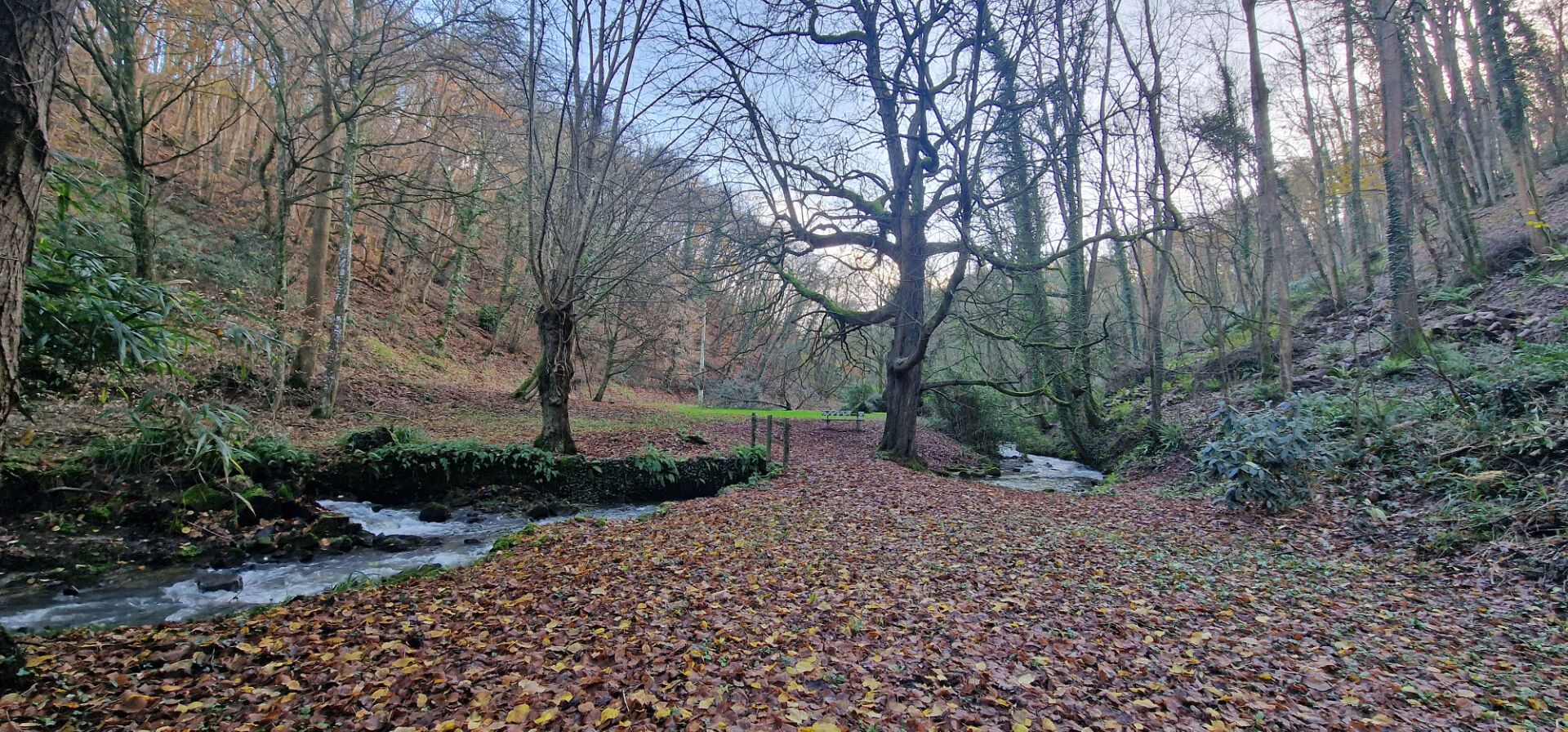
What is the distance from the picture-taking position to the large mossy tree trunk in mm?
9070

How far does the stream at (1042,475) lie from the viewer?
11781mm

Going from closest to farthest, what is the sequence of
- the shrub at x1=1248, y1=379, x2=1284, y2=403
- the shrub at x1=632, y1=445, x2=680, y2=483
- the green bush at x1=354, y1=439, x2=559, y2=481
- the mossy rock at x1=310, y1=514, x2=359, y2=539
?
1. the mossy rock at x1=310, y1=514, x2=359, y2=539
2. the green bush at x1=354, y1=439, x2=559, y2=481
3. the shrub at x1=632, y1=445, x2=680, y2=483
4. the shrub at x1=1248, y1=379, x2=1284, y2=403

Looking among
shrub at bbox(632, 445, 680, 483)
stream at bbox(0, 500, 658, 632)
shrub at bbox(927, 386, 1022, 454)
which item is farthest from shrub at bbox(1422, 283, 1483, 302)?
stream at bbox(0, 500, 658, 632)

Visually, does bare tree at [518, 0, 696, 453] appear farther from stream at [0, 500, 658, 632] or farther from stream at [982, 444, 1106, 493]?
stream at [982, 444, 1106, 493]

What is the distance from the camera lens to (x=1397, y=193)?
11.1m

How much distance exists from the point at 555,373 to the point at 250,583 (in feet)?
14.5

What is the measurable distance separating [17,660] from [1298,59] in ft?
72.3

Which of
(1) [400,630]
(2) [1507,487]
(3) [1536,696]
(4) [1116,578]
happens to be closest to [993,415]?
(2) [1507,487]

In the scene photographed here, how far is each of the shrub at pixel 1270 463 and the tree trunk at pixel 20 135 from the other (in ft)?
32.2

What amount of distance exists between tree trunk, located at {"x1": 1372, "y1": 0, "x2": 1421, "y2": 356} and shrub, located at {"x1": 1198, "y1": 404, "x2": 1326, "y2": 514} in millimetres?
4339

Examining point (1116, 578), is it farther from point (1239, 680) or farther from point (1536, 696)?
point (1536, 696)

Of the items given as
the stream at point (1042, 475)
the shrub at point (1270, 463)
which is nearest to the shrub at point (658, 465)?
the stream at point (1042, 475)

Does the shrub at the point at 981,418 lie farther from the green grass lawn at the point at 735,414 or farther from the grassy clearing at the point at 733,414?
the green grass lawn at the point at 735,414

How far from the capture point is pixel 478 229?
23172 mm
